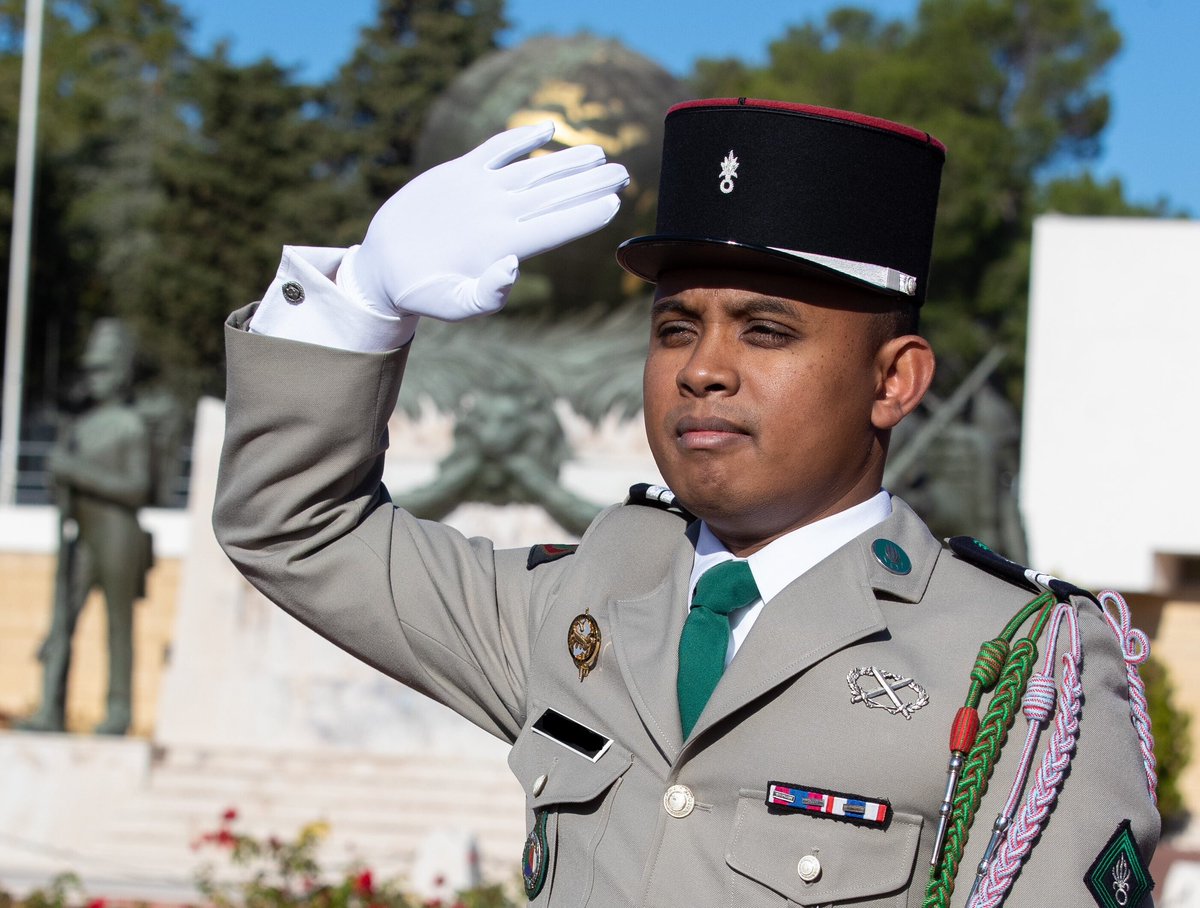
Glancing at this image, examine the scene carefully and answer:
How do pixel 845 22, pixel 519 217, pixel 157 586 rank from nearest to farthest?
1. pixel 519 217
2. pixel 157 586
3. pixel 845 22

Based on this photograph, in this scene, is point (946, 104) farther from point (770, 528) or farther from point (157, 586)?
point (770, 528)

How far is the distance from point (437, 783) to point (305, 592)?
6.69 m

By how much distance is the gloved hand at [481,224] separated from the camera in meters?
2.00

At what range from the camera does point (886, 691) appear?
1869 millimetres

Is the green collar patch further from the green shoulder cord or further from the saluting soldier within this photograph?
the green shoulder cord

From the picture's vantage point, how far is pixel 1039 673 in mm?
1850

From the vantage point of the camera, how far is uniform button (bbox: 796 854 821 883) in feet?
6.00

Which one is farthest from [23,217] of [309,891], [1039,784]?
[1039,784]

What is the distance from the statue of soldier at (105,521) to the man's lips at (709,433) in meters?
7.49

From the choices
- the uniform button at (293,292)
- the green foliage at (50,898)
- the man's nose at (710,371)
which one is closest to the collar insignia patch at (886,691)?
the man's nose at (710,371)

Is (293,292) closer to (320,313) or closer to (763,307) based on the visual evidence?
(320,313)

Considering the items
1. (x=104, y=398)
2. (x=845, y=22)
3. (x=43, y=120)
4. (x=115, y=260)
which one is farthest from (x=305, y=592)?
(x=845, y=22)

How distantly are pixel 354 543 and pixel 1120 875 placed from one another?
954 millimetres

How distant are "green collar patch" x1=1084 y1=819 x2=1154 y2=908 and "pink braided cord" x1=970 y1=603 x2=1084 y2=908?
0.22 feet
